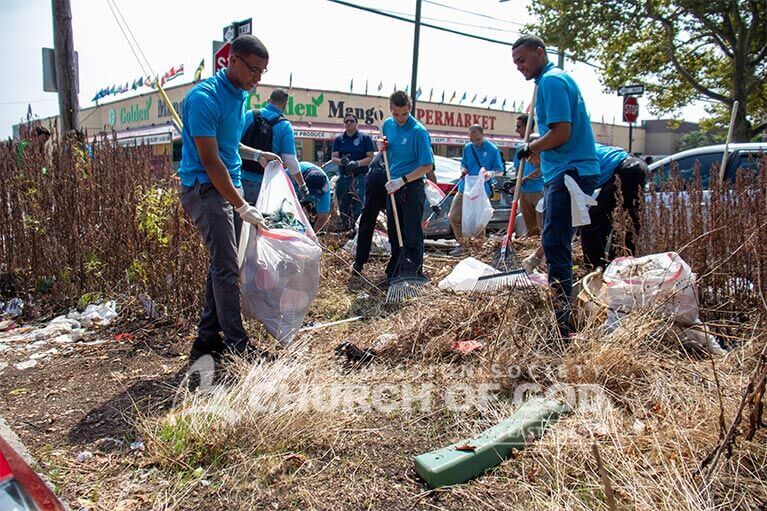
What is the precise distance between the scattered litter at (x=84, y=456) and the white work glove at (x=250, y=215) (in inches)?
56.3

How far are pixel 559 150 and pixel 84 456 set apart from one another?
308 centimetres

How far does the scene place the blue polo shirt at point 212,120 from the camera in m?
3.19


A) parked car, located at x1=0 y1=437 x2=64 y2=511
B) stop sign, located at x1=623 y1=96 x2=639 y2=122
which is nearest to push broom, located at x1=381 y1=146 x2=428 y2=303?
parked car, located at x1=0 y1=437 x2=64 y2=511

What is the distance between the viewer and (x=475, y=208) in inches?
304

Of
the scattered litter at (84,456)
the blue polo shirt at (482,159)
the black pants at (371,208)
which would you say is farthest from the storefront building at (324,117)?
the scattered litter at (84,456)

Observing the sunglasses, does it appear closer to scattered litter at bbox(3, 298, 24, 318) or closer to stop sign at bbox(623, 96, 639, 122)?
scattered litter at bbox(3, 298, 24, 318)

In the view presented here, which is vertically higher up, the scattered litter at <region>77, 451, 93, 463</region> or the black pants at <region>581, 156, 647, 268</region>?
the black pants at <region>581, 156, 647, 268</region>

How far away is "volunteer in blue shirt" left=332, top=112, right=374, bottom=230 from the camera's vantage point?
26.9ft

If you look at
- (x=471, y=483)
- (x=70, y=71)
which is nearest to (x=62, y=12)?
(x=70, y=71)

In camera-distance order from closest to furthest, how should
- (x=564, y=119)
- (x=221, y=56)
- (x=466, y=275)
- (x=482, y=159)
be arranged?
(x=564, y=119) → (x=466, y=275) → (x=221, y=56) → (x=482, y=159)

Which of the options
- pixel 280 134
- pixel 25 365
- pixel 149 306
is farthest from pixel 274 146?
pixel 25 365

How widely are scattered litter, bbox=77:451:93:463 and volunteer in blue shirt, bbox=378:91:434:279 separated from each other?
11.3ft

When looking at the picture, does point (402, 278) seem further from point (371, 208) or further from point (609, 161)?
point (609, 161)

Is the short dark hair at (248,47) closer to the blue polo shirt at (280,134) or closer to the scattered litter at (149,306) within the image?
the blue polo shirt at (280,134)
